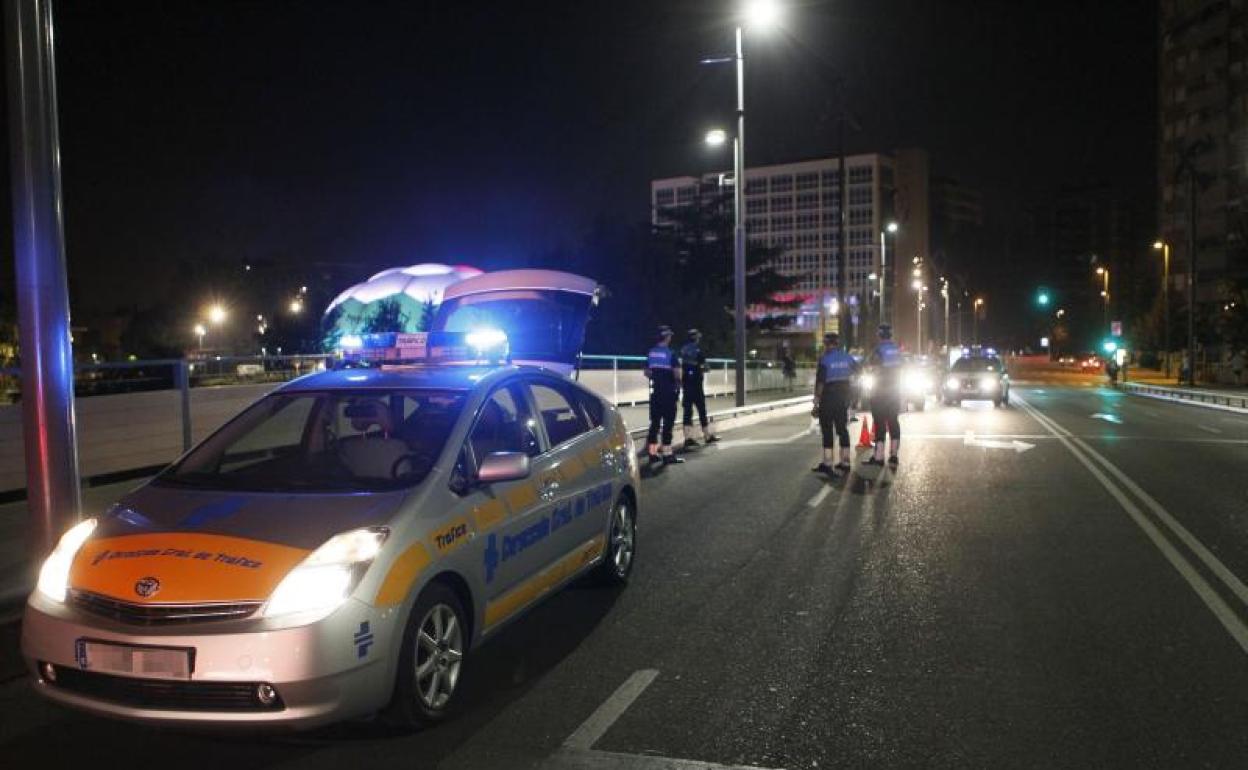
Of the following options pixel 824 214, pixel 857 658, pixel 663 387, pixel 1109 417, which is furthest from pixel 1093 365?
pixel 857 658

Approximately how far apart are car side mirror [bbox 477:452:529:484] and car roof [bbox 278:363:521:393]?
659mm

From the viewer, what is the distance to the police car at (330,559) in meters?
3.88

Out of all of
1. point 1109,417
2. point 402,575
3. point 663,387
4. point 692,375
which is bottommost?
point 1109,417

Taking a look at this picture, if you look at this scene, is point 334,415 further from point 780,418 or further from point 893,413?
→ point 780,418

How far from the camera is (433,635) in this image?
4.56 meters

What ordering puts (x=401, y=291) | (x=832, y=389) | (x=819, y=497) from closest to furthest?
(x=819, y=497) → (x=832, y=389) → (x=401, y=291)

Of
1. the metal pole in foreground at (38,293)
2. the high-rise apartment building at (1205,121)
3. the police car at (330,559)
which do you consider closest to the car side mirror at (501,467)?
the police car at (330,559)

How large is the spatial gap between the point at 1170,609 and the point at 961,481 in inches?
233

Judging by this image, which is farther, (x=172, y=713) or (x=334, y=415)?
(x=334, y=415)

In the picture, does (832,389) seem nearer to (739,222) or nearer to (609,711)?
(609,711)

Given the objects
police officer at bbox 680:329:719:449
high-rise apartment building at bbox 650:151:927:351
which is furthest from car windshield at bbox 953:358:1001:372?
high-rise apartment building at bbox 650:151:927:351

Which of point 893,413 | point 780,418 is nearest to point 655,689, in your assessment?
point 893,413

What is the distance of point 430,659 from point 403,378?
175cm

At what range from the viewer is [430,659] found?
14.8 feet
